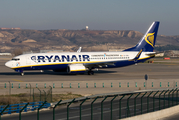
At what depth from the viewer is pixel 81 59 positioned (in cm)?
5647

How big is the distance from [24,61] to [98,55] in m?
15.3

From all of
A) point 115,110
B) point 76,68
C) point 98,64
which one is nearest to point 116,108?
point 115,110

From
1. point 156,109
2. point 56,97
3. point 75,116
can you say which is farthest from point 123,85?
point 75,116

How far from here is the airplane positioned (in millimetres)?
53062

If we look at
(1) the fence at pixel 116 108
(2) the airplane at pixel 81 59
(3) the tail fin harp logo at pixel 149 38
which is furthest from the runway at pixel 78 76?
(1) the fence at pixel 116 108

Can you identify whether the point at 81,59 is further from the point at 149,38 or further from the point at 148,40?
the point at 149,38

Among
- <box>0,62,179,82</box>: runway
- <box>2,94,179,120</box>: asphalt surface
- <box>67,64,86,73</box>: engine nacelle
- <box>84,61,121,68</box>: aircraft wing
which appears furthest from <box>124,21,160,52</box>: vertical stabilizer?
<box>2,94,179,120</box>: asphalt surface

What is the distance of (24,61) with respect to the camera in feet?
173

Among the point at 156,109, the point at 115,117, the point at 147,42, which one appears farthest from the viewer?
the point at 147,42

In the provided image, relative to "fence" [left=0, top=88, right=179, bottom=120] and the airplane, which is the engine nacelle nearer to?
the airplane

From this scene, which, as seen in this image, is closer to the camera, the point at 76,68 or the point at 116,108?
the point at 116,108

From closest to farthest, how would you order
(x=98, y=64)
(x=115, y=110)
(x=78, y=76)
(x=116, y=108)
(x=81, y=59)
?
(x=115, y=110) < (x=116, y=108) < (x=78, y=76) < (x=98, y=64) < (x=81, y=59)

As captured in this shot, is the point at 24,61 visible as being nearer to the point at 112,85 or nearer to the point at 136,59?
the point at 112,85

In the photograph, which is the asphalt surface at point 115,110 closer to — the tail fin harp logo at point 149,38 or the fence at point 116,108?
the fence at point 116,108
